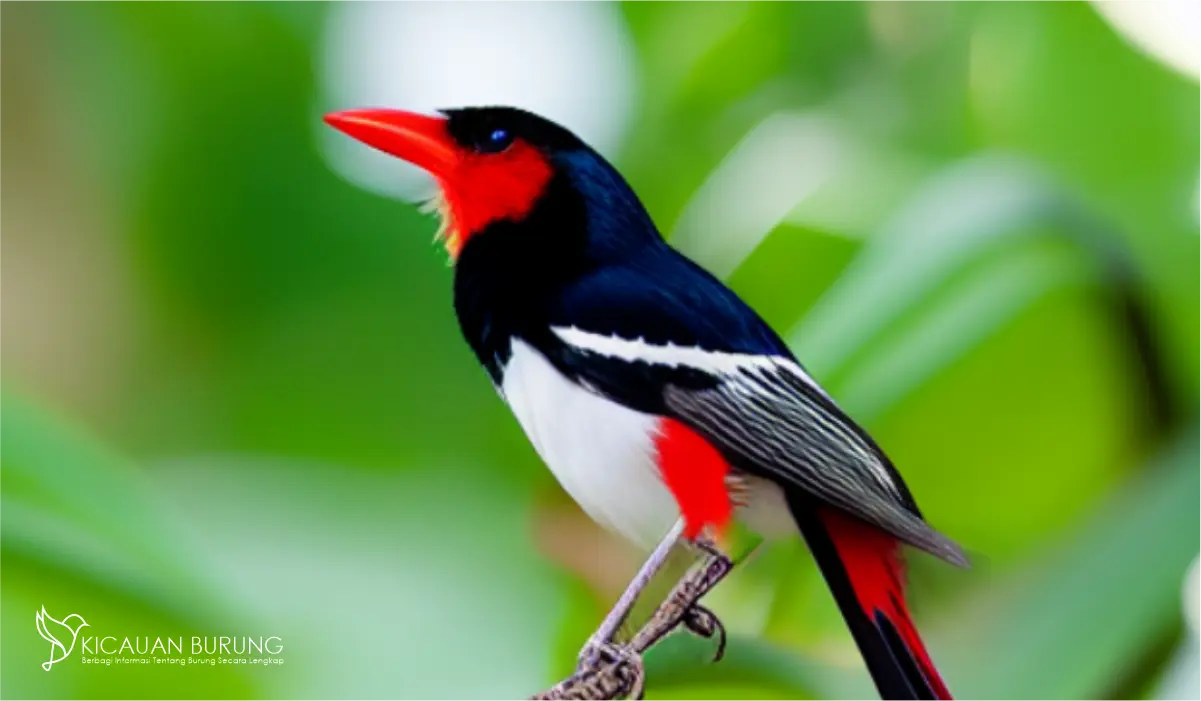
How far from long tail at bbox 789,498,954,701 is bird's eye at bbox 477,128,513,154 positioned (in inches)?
11.0

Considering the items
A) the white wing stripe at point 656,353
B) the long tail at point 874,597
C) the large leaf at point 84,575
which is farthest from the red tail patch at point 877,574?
the large leaf at point 84,575

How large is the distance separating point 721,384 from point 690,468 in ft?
0.18

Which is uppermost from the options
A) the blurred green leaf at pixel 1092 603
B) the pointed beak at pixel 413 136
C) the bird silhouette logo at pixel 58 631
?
the pointed beak at pixel 413 136

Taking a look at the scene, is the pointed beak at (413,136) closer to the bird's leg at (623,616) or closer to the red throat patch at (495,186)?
the red throat patch at (495,186)

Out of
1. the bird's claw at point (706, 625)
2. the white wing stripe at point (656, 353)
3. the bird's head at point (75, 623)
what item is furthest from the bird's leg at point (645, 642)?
the bird's head at point (75, 623)

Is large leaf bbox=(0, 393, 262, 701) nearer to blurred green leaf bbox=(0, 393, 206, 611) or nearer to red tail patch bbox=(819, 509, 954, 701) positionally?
blurred green leaf bbox=(0, 393, 206, 611)

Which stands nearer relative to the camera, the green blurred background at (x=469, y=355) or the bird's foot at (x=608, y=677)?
the bird's foot at (x=608, y=677)

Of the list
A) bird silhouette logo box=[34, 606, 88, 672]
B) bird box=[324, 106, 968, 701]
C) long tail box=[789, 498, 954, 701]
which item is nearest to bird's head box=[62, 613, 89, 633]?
bird silhouette logo box=[34, 606, 88, 672]

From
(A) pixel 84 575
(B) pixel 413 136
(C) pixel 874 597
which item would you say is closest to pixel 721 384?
(C) pixel 874 597

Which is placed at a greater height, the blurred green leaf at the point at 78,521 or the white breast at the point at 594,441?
the blurred green leaf at the point at 78,521

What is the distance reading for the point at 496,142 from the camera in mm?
780

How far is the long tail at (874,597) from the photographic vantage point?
2.18ft

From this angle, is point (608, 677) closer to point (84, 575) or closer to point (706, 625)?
point (706, 625)

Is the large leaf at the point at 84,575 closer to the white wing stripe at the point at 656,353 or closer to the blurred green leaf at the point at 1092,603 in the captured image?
the white wing stripe at the point at 656,353
